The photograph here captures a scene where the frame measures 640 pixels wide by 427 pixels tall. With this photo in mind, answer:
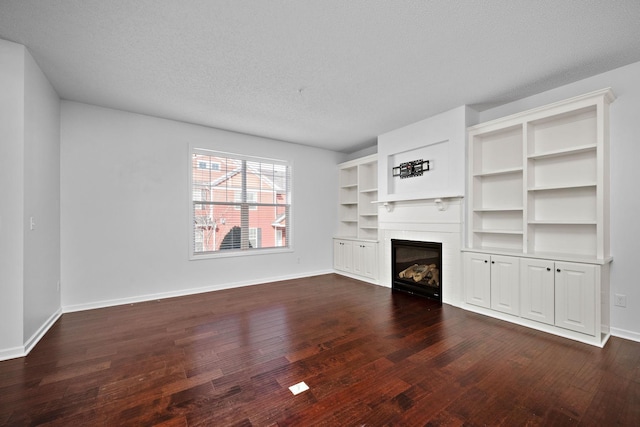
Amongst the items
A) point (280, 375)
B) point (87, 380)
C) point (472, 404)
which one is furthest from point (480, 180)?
point (87, 380)

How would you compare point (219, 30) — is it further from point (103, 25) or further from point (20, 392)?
point (20, 392)

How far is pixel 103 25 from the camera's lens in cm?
214

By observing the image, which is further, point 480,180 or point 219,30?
point 480,180

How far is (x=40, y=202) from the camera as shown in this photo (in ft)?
9.23

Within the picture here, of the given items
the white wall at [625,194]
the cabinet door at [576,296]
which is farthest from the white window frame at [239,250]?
the white wall at [625,194]

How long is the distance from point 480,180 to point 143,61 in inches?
169

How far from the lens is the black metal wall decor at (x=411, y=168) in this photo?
4238mm

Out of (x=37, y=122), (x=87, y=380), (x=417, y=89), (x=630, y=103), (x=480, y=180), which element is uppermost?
(x=417, y=89)

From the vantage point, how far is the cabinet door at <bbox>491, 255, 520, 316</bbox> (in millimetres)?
3113

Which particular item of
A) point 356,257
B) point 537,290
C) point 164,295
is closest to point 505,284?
point 537,290

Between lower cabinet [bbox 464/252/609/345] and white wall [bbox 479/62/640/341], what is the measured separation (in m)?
0.23

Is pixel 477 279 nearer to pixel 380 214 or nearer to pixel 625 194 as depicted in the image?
pixel 625 194

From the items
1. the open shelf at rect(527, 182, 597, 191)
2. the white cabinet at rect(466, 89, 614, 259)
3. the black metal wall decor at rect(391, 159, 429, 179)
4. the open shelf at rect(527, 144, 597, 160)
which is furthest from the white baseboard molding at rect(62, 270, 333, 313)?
the open shelf at rect(527, 144, 597, 160)

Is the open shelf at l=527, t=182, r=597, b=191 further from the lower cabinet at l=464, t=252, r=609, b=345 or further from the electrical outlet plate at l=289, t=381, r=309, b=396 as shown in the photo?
the electrical outlet plate at l=289, t=381, r=309, b=396
